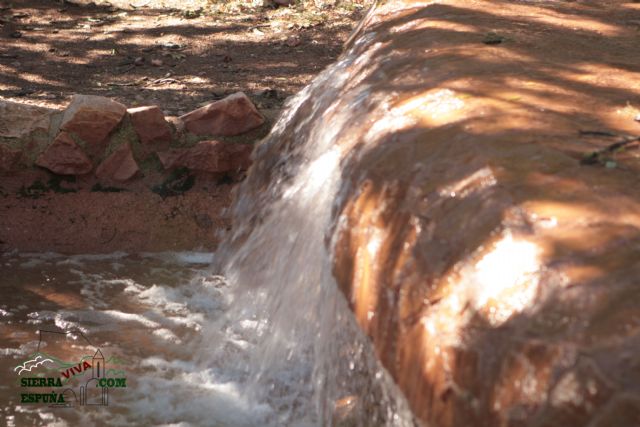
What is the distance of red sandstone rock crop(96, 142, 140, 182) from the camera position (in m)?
4.84

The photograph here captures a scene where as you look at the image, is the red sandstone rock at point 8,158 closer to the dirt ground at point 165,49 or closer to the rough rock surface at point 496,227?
the dirt ground at point 165,49

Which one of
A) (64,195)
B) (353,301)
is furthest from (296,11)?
(353,301)

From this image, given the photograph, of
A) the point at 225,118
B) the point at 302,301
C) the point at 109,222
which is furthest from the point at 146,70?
the point at 302,301

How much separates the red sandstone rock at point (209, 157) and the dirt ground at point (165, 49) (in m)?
0.48

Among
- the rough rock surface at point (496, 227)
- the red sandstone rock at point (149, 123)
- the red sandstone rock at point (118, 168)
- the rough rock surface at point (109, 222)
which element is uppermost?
the rough rock surface at point (496, 227)

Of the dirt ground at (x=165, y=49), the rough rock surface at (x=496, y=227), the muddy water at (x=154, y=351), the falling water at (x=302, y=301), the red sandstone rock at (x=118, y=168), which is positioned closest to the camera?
the rough rock surface at (x=496, y=227)

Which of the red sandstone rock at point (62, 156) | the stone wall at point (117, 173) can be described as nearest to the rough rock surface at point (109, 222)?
the stone wall at point (117, 173)

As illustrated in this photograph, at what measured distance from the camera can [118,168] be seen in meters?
4.86

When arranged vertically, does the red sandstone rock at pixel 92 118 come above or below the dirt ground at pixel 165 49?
above

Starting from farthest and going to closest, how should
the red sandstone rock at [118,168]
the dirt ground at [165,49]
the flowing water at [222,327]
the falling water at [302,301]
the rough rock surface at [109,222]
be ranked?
1. the dirt ground at [165,49]
2. the red sandstone rock at [118,168]
3. the rough rock surface at [109,222]
4. the flowing water at [222,327]
5. the falling water at [302,301]

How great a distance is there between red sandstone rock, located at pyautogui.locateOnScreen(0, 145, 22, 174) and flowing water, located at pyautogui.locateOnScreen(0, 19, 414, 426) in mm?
546

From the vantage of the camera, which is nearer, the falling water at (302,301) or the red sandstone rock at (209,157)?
the falling water at (302,301)

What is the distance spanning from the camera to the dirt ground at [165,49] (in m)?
5.80

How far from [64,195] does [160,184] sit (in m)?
0.55
